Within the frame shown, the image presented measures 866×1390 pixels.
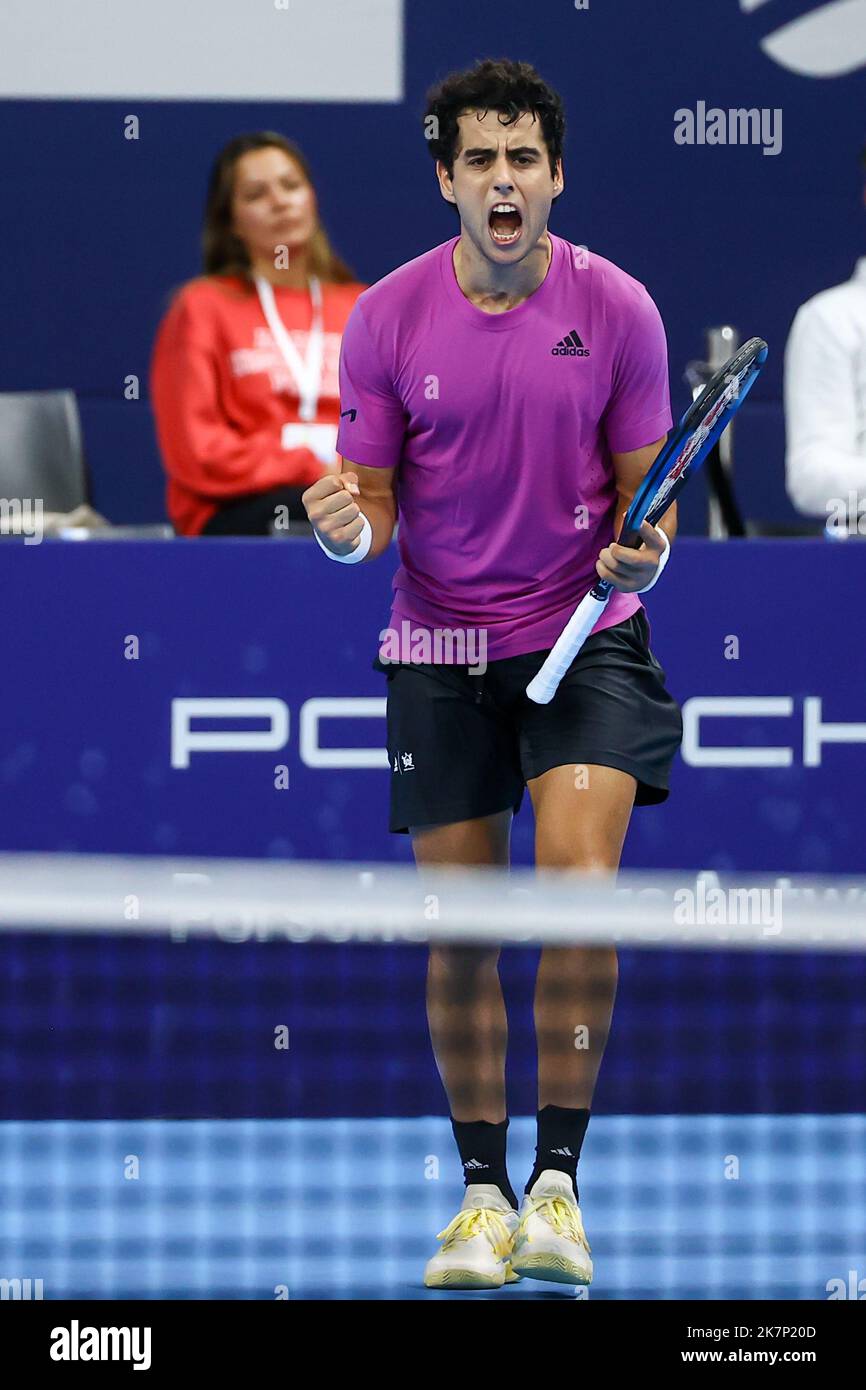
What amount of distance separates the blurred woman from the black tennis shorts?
5.27 feet

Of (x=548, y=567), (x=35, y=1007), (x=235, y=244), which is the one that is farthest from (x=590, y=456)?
(x=235, y=244)

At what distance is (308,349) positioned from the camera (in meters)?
5.04

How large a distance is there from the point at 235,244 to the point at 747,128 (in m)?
2.23

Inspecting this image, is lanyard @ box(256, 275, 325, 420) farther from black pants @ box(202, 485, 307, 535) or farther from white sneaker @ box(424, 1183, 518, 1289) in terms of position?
white sneaker @ box(424, 1183, 518, 1289)

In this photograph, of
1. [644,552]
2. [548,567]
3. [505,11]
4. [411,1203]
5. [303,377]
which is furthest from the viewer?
[505,11]

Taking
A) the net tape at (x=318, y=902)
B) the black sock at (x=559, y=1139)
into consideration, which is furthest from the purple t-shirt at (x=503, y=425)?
the net tape at (x=318, y=902)

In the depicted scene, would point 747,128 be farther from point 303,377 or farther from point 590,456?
point 590,456

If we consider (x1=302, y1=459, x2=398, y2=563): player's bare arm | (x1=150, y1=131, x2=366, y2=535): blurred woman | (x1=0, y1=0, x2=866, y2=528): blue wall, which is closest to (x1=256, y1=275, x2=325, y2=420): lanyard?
(x1=150, y1=131, x2=366, y2=535): blurred woman

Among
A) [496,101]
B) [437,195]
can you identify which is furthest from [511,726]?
[437,195]

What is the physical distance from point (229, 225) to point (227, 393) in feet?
1.15

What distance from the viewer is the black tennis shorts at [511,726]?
327cm

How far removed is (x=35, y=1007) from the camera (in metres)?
4.27

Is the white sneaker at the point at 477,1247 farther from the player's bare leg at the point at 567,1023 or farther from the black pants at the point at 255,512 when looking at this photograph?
the black pants at the point at 255,512

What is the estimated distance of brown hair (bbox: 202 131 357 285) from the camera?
196 inches
